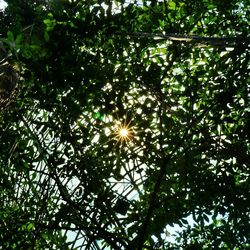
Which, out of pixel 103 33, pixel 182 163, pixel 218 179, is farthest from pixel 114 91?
pixel 218 179

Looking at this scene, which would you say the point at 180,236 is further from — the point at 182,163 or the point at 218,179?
the point at 182,163

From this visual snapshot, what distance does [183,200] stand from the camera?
4102 millimetres

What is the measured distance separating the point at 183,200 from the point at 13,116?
2.66 m

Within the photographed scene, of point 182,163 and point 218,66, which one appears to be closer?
point 182,163

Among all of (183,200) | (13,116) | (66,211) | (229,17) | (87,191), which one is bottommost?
(66,211)

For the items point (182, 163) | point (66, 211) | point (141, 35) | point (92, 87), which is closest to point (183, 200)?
point (182, 163)

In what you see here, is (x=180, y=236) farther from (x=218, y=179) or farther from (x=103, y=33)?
(x=103, y=33)

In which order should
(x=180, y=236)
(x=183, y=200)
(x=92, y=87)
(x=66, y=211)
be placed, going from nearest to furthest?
1. (x=66, y=211)
2. (x=92, y=87)
3. (x=183, y=200)
4. (x=180, y=236)

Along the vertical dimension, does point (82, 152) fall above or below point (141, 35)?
below

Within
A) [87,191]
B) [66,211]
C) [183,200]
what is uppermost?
[183,200]

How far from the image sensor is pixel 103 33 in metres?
3.88

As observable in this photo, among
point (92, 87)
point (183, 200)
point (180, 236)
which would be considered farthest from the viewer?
point (180, 236)

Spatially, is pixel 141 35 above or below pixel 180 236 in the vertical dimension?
above

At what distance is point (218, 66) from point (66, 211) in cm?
280
